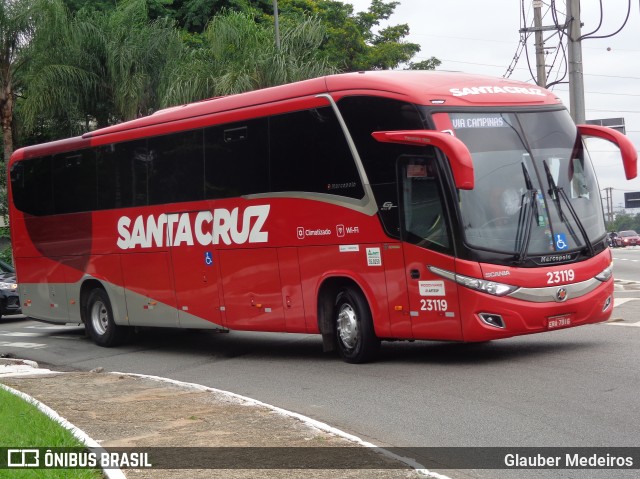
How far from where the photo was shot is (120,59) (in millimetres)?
33094

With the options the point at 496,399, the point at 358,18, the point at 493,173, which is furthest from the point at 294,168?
the point at 358,18

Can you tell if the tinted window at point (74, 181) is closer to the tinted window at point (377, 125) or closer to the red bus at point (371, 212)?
the red bus at point (371, 212)

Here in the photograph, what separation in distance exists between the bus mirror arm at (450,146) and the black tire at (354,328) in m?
2.21

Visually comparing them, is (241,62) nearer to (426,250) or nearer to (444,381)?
(426,250)

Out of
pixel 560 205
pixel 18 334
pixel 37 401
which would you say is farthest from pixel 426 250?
pixel 18 334

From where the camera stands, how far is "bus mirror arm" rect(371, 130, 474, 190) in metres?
11.1

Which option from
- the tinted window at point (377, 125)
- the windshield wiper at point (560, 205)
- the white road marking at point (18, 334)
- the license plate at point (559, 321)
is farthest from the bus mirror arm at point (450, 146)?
the white road marking at point (18, 334)

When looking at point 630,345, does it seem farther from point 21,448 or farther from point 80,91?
point 80,91

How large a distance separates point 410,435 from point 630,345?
5.41 metres

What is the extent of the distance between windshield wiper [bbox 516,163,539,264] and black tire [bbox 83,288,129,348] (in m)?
8.54

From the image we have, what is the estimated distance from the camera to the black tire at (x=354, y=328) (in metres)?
Result: 13.3

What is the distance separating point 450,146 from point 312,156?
2.77 m

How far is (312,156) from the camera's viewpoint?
45.1 ft

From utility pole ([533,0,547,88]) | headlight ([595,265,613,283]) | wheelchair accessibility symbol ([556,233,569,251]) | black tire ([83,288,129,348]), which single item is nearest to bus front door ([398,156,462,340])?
wheelchair accessibility symbol ([556,233,569,251])
